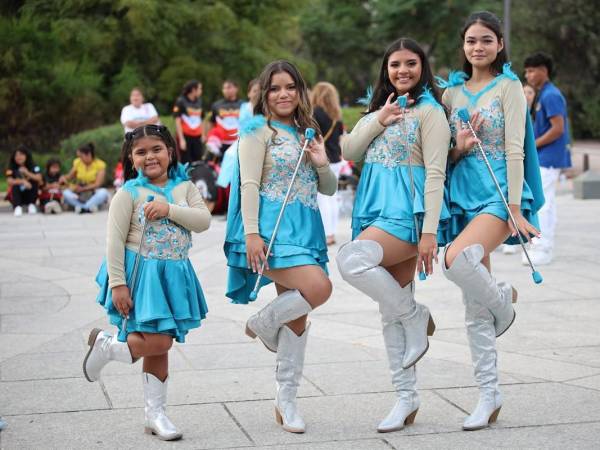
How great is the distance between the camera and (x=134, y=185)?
15.0 feet

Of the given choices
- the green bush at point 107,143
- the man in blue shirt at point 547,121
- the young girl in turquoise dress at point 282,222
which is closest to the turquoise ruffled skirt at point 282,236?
the young girl in turquoise dress at point 282,222

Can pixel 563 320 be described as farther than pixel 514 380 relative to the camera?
Yes

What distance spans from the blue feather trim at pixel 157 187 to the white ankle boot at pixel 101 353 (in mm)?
658

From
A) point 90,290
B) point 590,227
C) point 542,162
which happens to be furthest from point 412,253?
point 590,227

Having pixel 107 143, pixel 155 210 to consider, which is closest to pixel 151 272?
pixel 155 210

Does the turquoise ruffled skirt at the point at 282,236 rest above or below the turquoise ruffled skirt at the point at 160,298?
above

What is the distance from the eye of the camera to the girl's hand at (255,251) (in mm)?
4438

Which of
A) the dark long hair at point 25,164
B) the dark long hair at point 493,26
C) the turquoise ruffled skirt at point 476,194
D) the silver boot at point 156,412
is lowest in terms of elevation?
the dark long hair at point 25,164

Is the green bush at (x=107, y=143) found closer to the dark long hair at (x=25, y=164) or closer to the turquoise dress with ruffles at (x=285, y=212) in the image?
the dark long hair at (x=25, y=164)

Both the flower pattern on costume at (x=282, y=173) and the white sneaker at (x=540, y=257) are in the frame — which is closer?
the flower pattern on costume at (x=282, y=173)

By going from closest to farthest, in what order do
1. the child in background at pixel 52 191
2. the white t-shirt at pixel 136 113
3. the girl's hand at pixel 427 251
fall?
1. the girl's hand at pixel 427 251
2. the white t-shirt at pixel 136 113
3. the child in background at pixel 52 191

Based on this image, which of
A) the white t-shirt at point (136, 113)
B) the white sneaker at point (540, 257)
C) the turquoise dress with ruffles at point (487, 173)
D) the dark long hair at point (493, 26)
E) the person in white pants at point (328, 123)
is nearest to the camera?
the turquoise dress with ruffles at point (487, 173)

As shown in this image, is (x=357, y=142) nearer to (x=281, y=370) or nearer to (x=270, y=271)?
(x=270, y=271)

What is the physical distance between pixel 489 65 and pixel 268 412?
198 centimetres
